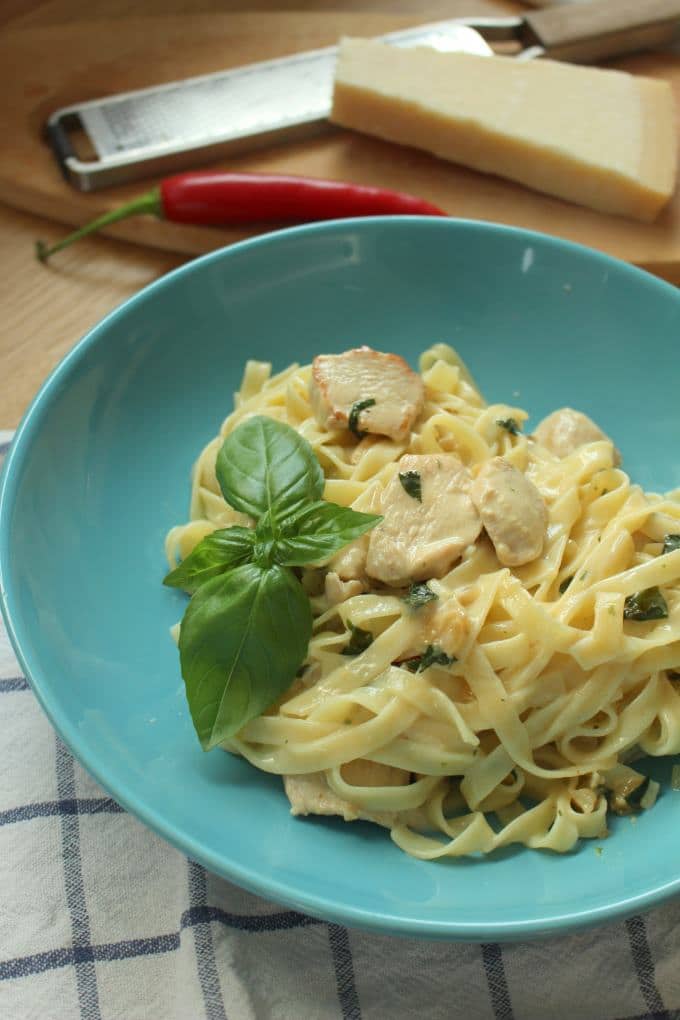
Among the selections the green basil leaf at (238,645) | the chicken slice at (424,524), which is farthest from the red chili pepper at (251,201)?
the green basil leaf at (238,645)

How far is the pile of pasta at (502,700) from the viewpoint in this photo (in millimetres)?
2701

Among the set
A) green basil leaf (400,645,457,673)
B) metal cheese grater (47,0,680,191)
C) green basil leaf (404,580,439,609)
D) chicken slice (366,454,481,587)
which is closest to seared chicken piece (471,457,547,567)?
chicken slice (366,454,481,587)

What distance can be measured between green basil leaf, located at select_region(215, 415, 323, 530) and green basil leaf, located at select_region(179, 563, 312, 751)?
0.74ft

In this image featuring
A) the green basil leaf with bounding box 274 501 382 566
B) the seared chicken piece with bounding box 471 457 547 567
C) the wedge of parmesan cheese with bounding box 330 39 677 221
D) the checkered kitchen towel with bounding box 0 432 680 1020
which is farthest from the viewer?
the wedge of parmesan cheese with bounding box 330 39 677 221

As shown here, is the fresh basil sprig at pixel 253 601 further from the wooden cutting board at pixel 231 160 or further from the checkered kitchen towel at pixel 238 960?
the wooden cutting board at pixel 231 160

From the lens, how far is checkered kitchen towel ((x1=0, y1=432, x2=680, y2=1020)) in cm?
258

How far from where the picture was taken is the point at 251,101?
15.7 feet

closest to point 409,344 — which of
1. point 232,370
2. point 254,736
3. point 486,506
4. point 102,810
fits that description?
point 232,370

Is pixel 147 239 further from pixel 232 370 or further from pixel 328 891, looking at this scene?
pixel 328 891

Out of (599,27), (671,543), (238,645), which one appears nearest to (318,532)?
(238,645)

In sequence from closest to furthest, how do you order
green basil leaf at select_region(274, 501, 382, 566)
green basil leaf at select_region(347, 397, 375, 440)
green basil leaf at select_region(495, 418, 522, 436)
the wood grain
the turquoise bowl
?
1. the turquoise bowl
2. green basil leaf at select_region(274, 501, 382, 566)
3. green basil leaf at select_region(347, 397, 375, 440)
4. green basil leaf at select_region(495, 418, 522, 436)
5. the wood grain

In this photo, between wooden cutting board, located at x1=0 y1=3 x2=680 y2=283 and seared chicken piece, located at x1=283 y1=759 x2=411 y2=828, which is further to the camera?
wooden cutting board, located at x1=0 y1=3 x2=680 y2=283

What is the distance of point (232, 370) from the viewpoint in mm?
3857

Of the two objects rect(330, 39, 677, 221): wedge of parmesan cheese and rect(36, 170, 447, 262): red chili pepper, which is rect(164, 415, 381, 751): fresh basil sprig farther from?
rect(330, 39, 677, 221): wedge of parmesan cheese
